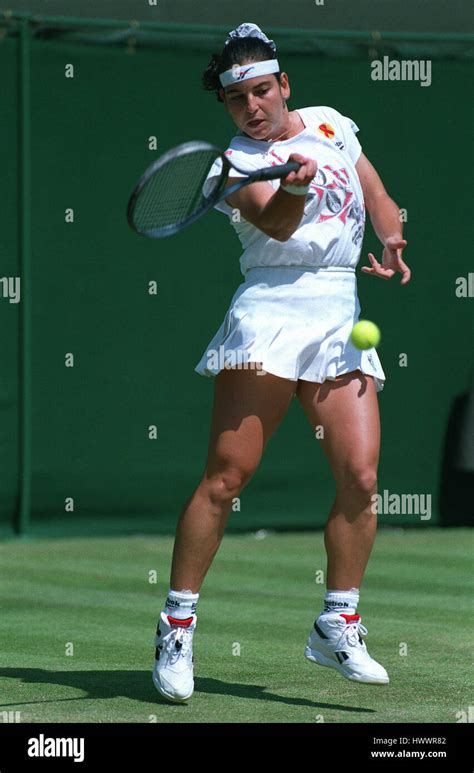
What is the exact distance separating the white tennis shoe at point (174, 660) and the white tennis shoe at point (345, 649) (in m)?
0.39

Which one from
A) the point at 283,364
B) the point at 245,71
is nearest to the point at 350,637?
the point at 283,364

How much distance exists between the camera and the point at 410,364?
8.94 meters

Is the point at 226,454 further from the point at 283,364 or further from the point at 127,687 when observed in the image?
the point at 127,687

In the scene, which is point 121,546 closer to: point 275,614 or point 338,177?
point 275,614

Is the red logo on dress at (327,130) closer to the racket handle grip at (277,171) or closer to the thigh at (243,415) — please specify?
the racket handle grip at (277,171)

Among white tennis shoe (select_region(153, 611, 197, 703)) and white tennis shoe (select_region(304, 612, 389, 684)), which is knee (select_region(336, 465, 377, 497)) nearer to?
white tennis shoe (select_region(304, 612, 389, 684))

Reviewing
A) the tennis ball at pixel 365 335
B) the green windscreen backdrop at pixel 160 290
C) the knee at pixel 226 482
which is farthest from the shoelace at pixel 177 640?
the green windscreen backdrop at pixel 160 290

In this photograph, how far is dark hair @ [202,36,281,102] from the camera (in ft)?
14.4

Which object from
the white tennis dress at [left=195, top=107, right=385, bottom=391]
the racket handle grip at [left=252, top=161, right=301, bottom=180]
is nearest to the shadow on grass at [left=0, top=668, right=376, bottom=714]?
the white tennis dress at [left=195, top=107, right=385, bottom=391]

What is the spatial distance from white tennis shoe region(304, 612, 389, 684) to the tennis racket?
1.21 meters

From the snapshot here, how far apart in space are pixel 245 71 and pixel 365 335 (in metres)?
0.81

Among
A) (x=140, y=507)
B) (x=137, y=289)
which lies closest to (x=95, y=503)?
(x=140, y=507)

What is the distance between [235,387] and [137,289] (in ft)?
13.6

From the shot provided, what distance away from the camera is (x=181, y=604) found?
14.5 feet
